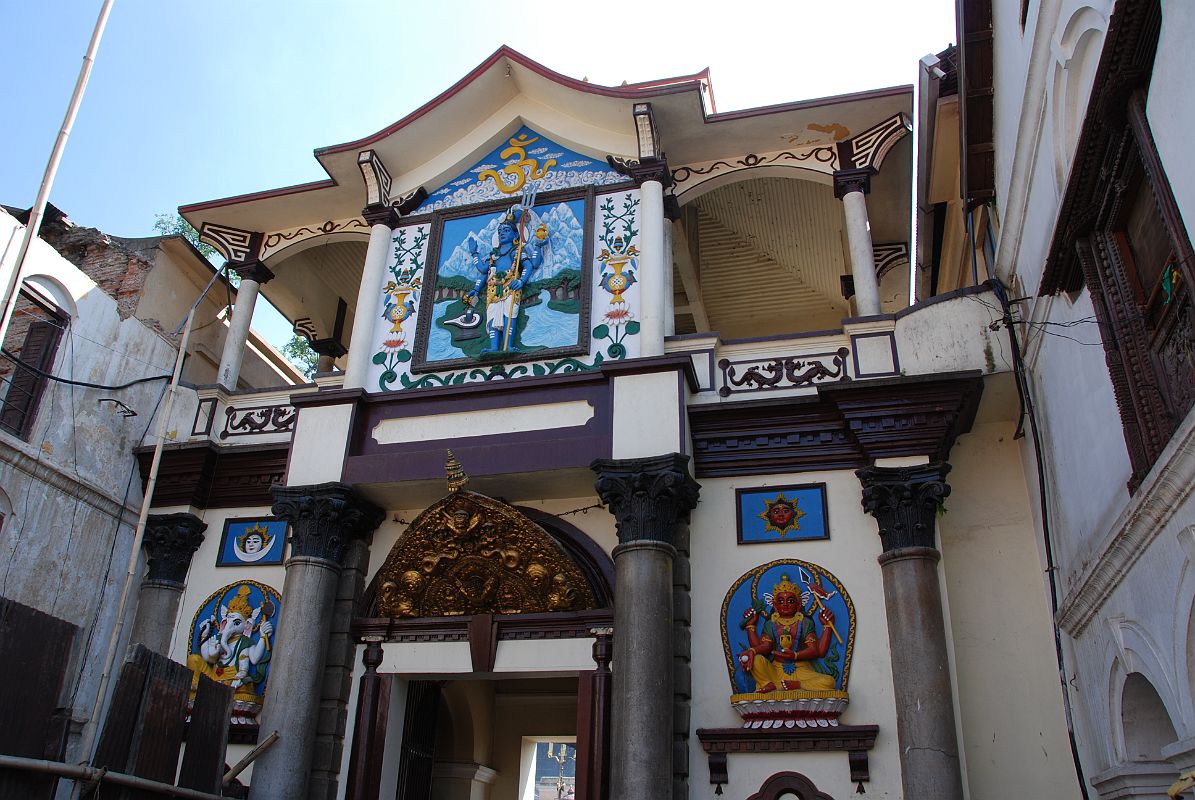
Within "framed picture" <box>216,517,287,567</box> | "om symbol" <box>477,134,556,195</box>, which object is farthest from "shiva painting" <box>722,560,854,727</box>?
"om symbol" <box>477,134,556,195</box>

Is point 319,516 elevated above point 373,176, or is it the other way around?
point 373,176

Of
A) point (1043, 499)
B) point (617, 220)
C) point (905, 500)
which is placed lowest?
point (1043, 499)

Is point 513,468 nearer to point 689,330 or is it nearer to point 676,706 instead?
point 676,706

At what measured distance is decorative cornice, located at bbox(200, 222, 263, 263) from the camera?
13336mm

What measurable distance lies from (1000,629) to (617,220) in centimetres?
595

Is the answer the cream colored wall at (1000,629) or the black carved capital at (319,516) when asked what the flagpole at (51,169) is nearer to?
the black carved capital at (319,516)

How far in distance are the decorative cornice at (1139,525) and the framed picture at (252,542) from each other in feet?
26.4

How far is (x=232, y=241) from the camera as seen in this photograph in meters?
13.4

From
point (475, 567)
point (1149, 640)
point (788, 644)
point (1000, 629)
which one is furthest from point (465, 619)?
point (1149, 640)

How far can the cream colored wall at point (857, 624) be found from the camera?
27.3 feet

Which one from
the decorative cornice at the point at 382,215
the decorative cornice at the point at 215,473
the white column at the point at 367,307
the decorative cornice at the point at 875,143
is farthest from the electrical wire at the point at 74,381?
the decorative cornice at the point at 875,143

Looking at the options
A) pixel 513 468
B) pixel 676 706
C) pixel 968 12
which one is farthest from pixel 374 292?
pixel 968 12

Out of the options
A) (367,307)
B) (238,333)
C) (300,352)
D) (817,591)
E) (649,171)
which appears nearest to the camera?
(817,591)

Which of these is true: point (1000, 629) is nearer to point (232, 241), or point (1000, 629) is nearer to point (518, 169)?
point (518, 169)
